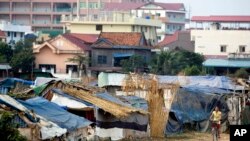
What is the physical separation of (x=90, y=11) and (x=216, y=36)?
29433mm

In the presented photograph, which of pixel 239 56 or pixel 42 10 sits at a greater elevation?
pixel 42 10

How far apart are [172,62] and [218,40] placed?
10808 mm

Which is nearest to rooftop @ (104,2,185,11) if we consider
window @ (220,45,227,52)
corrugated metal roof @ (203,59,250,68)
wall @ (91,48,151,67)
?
window @ (220,45,227,52)

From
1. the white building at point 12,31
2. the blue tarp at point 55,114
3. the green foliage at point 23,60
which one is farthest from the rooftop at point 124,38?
the blue tarp at point 55,114

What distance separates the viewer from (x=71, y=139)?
67.3ft

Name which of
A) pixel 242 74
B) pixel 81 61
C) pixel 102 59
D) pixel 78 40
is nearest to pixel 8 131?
pixel 242 74

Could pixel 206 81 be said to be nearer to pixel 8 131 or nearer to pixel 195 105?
pixel 195 105

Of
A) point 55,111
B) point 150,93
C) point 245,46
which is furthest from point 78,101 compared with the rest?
point 245,46

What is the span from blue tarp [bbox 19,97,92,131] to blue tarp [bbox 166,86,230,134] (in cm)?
822

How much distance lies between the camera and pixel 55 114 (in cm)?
2088

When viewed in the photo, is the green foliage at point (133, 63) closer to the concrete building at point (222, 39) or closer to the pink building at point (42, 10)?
the concrete building at point (222, 39)

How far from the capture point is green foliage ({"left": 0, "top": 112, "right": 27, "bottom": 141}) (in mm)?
16766

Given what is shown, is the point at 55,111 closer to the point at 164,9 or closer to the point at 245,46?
the point at 245,46

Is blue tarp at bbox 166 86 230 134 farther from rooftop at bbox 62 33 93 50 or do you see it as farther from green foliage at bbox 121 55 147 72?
rooftop at bbox 62 33 93 50
